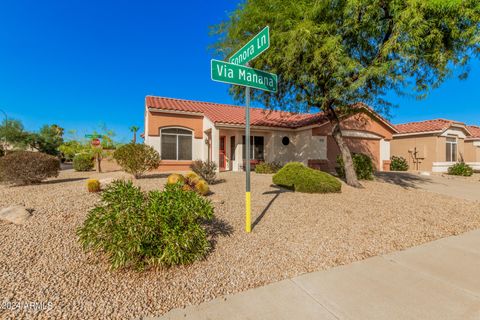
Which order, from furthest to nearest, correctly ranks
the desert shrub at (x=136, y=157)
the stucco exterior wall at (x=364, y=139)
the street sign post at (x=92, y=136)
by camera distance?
1. the stucco exterior wall at (x=364, y=139)
2. the street sign post at (x=92, y=136)
3. the desert shrub at (x=136, y=157)

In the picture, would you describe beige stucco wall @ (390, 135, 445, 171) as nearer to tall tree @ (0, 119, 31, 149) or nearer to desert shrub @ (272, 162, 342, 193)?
desert shrub @ (272, 162, 342, 193)

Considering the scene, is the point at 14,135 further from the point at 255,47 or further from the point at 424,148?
the point at 424,148

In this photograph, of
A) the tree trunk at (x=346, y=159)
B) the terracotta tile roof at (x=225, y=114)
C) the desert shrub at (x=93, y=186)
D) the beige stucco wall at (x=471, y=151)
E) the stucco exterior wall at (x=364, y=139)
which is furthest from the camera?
the beige stucco wall at (x=471, y=151)

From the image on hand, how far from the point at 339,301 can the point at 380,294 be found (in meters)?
0.56

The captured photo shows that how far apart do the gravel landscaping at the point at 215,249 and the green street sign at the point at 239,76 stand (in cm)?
280

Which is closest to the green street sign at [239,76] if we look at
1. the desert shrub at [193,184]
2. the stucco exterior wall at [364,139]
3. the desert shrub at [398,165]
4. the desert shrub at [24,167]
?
the desert shrub at [193,184]

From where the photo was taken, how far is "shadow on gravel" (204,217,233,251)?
3925mm

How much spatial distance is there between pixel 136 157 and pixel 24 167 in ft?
11.2

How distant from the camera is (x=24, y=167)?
730cm

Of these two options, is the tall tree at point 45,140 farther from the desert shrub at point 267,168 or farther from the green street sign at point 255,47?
the green street sign at point 255,47

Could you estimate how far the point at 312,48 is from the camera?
7598 mm

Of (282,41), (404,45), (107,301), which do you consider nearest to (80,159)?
(282,41)

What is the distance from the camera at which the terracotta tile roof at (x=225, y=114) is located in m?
14.2

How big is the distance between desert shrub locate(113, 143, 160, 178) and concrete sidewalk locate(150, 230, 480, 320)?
7027mm
